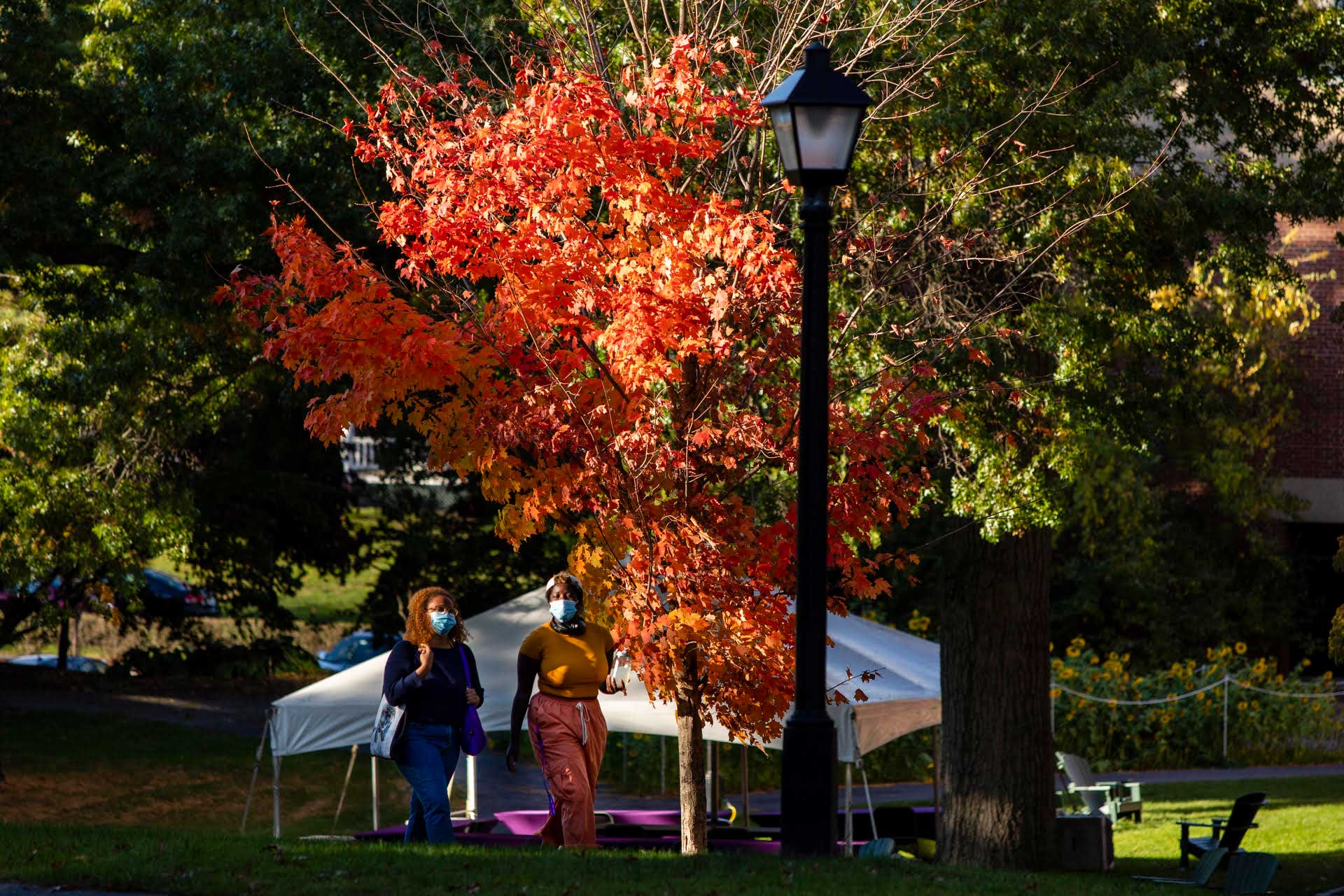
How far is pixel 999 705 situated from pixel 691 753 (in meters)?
4.74

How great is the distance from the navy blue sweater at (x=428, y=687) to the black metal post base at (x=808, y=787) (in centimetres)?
245

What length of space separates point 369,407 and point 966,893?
4.05 meters

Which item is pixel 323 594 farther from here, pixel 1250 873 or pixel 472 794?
pixel 1250 873

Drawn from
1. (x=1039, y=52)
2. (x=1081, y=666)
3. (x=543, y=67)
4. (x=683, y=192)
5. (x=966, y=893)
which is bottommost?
(x=966, y=893)

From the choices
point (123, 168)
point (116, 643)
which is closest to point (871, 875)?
point (123, 168)

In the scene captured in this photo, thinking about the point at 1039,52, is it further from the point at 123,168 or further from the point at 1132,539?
the point at 1132,539

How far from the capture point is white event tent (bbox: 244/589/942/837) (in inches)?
488

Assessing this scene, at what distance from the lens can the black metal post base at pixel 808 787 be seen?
7391 millimetres

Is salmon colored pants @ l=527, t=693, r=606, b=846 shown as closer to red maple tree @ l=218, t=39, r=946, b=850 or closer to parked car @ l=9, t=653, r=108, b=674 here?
red maple tree @ l=218, t=39, r=946, b=850

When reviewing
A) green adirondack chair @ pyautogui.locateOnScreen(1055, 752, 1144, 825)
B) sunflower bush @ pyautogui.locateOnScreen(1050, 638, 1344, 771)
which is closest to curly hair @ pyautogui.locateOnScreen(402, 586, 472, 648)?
green adirondack chair @ pyautogui.locateOnScreen(1055, 752, 1144, 825)

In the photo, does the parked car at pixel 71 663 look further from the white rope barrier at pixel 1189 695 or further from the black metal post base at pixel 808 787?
the black metal post base at pixel 808 787

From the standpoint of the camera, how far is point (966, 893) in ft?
25.0

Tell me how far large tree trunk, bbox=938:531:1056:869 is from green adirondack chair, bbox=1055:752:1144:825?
2.62 metres

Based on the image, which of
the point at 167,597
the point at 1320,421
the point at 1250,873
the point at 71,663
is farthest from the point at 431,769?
the point at 1320,421
